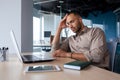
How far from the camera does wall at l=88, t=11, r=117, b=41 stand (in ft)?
23.0

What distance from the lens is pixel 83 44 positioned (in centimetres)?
193

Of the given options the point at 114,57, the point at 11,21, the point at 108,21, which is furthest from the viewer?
the point at 108,21

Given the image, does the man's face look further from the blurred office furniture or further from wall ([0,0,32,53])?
wall ([0,0,32,53])

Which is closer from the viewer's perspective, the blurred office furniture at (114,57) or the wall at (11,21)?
the blurred office furniture at (114,57)

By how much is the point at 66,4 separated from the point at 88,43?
4.67 meters

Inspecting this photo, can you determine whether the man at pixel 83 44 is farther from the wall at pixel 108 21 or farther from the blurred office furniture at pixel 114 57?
the wall at pixel 108 21

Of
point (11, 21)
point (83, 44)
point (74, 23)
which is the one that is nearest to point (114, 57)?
point (83, 44)

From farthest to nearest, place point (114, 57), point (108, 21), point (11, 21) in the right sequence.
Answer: point (108, 21) < point (11, 21) < point (114, 57)

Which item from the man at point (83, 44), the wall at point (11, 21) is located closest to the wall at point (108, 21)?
the wall at point (11, 21)

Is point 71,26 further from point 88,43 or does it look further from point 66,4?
point 66,4

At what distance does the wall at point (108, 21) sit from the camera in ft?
23.0

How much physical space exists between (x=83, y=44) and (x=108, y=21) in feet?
18.1

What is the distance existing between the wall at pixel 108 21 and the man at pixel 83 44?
5.10m

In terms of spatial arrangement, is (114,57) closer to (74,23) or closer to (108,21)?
(74,23)
